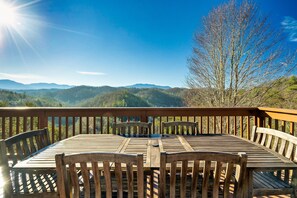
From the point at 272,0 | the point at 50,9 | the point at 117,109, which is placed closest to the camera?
the point at 117,109

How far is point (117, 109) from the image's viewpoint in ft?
12.9

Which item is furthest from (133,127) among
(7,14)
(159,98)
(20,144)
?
(159,98)

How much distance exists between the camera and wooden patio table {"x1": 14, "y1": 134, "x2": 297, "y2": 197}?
1625 millimetres

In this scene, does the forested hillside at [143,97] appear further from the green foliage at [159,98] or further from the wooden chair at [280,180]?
the wooden chair at [280,180]

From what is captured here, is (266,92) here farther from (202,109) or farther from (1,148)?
(1,148)

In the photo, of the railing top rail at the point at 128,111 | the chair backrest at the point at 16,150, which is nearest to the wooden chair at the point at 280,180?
the railing top rail at the point at 128,111

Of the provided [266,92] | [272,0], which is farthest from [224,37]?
[266,92]

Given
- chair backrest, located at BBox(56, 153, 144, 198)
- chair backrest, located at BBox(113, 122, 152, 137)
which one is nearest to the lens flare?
chair backrest, located at BBox(113, 122, 152, 137)

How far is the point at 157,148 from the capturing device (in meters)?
2.10

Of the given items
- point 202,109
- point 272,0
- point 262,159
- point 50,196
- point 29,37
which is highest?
point 272,0

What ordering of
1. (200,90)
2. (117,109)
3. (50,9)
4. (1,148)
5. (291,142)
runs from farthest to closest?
(200,90), (50,9), (117,109), (291,142), (1,148)

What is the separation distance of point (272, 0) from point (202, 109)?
6753mm

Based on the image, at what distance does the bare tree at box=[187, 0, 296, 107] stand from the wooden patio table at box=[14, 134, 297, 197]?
6499 mm

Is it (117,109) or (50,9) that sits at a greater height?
(50,9)
